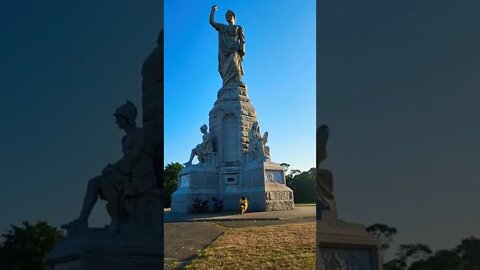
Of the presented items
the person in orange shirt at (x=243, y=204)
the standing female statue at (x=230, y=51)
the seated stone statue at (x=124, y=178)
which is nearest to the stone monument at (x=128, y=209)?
the seated stone statue at (x=124, y=178)

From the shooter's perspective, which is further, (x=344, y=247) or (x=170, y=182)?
(x=170, y=182)

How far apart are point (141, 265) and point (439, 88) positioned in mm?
3559

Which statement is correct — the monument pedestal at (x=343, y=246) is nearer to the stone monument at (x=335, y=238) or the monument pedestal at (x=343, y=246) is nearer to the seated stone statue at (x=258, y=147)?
the stone monument at (x=335, y=238)

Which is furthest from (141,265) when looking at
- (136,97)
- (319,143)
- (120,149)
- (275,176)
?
(275,176)

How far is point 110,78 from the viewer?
16.5ft

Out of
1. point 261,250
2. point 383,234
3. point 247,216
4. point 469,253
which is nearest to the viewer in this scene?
point 469,253

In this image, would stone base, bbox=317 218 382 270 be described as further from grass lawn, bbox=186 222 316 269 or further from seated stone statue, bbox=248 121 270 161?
seated stone statue, bbox=248 121 270 161

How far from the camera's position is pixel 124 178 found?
4832 mm

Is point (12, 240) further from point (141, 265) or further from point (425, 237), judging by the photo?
point (425, 237)

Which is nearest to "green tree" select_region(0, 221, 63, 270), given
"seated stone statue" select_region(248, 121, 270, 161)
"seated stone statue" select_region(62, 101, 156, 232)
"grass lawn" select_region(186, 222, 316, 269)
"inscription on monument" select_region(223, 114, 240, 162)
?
"seated stone statue" select_region(62, 101, 156, 232)

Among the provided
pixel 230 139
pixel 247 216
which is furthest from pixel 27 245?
pixel 230 139

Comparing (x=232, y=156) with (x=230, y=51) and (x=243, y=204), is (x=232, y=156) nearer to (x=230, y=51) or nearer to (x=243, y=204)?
Answer: (x=243, y=204)

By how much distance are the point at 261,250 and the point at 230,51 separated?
5938mm

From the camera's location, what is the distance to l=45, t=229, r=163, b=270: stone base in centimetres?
470
